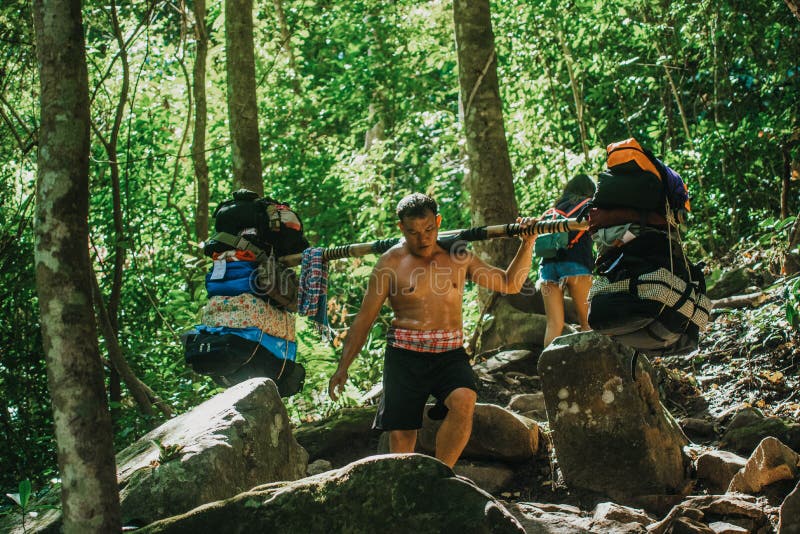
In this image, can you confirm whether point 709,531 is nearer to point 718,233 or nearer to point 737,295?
point 737,295

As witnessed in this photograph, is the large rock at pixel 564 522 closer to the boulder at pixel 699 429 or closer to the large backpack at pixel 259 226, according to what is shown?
the boulder at pixel 699 429

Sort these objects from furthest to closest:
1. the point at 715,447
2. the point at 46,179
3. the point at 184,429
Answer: the point at 715,447 < the point at 184,429 < the point at 46,179

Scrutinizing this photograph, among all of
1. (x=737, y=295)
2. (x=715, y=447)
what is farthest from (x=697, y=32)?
(x=715, y=447)

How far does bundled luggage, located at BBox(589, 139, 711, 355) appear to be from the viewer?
169 inches

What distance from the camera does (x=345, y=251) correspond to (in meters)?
6.13

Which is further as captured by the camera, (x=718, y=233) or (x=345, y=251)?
(x=718, y=233)

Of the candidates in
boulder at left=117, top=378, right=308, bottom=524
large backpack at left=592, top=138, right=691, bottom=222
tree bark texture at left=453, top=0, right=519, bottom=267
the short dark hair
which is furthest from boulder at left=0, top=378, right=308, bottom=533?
tree bark texture at left=453, top=0, right=519, bottom=267

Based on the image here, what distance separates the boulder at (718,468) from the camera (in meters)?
5.50

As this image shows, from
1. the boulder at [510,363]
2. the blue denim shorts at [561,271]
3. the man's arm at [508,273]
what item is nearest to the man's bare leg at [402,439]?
the man's arm at [508,273]

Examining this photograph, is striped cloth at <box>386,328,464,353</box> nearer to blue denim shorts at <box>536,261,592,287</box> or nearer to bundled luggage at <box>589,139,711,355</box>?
bundled luggage at <box>589,139,711,355</box>

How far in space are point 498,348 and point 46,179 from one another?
6.12m

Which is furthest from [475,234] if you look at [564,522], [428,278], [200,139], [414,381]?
[200,139]

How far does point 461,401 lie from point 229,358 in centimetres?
169

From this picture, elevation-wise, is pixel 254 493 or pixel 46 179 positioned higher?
pixel 46 179
